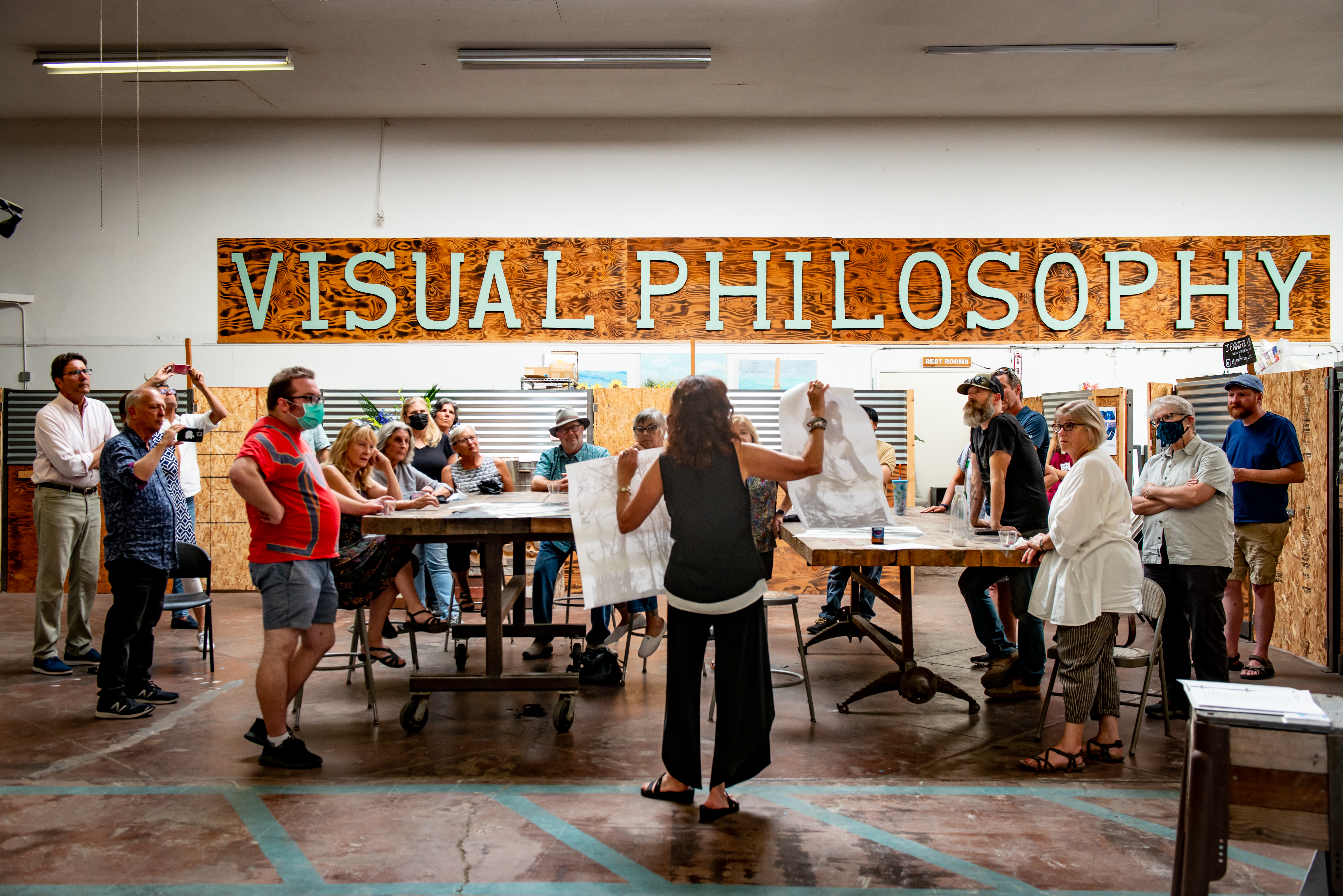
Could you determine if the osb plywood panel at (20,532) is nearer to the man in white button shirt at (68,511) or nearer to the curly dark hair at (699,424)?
the man in white button shirt at (68,511)

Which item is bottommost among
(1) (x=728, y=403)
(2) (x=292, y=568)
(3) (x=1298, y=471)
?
(2) (x=292, y=568)

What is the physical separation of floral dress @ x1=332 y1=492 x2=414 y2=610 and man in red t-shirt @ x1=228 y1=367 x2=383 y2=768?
2.56ft

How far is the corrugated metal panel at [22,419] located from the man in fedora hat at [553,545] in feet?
14.8

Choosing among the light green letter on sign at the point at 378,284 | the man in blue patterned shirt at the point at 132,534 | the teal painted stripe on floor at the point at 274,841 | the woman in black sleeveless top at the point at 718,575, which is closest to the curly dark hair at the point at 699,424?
the woman in black sleeveless top at the point at 718,575

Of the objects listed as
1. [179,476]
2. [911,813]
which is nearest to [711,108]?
[179,476]

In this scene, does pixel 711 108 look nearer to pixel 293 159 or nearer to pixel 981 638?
pixel 293 159

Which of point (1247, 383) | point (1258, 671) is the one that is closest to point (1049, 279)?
point (1247, 383)

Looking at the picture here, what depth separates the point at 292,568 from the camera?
374 cm

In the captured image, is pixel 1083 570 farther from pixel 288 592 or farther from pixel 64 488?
pixel 64 488

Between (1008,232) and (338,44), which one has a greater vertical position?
(338,44)

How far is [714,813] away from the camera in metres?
3.29

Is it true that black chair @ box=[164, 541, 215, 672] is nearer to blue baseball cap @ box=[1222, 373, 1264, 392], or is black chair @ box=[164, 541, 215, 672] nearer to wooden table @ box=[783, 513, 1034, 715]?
wooden table @ box=[783, 513, 1034, 715]

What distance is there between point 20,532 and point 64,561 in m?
3.91

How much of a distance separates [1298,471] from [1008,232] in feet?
15.1
